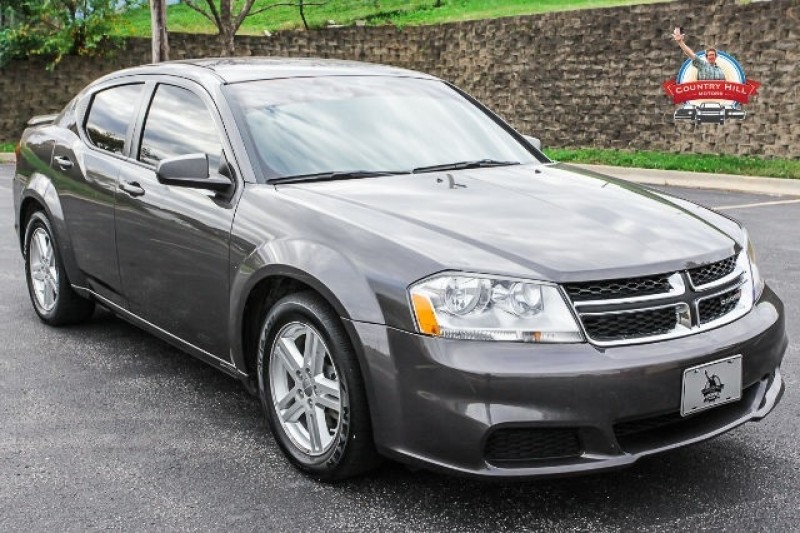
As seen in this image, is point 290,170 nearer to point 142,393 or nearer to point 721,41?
point 142,393

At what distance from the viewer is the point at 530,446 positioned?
3.06 m

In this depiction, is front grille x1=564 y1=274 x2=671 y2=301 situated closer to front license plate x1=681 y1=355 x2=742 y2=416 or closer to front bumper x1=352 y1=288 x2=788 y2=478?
front bumper x1=352 y1=288 x2=788 y2=478

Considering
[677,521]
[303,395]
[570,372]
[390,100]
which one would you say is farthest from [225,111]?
[677,521]

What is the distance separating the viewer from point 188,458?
12.7 feet

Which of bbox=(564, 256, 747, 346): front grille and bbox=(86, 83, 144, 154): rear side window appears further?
bbox=(86, 83, 144, 154): rear side window

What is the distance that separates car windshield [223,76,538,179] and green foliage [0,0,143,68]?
2245 centimetres

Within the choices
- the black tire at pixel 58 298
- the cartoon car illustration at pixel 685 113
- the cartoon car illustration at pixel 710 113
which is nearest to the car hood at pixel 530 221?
the black tire at pixel 58 298

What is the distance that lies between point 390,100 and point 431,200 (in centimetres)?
110

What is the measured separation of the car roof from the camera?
4.61 meters

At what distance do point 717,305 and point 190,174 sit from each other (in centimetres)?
210

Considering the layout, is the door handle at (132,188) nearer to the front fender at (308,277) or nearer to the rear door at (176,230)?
the rear door at (176,230)

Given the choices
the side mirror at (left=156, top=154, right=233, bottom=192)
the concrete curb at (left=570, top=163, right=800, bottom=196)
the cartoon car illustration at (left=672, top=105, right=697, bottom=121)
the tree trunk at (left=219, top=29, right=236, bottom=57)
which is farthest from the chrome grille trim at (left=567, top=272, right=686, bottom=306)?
the tree trunk at (left=219, top=29, right=236, bottom=57)

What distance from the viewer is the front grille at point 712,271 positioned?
331 centimetres

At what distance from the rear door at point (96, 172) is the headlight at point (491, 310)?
7.57 ft
